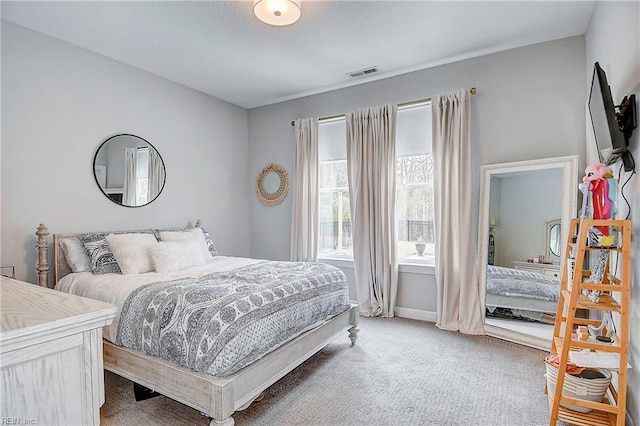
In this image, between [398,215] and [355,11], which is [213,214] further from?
[355,11]

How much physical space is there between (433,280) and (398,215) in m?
0.83

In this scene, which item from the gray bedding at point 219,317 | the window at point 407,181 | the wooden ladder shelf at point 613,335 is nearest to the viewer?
the wooden ladder shelf at point 613,335

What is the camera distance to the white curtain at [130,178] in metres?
3.62

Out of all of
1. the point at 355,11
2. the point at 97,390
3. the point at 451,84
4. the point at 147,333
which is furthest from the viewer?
Answer: the point at 451,84

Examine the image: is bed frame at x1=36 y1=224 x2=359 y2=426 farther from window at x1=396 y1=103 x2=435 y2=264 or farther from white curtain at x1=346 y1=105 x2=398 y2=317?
window at x1=396 y1=103 x2=435 y2=264

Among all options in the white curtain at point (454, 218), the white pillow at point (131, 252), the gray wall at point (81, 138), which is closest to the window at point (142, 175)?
the gray wall at point (81, 138)

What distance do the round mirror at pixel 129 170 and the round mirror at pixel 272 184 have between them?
4.58ft

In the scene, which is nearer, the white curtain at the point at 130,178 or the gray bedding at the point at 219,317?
the gray bedding at the point at 219,317

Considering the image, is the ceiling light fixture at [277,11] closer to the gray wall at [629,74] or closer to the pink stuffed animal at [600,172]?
the gray wall at [629,74]

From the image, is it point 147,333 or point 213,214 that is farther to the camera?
point 213,214

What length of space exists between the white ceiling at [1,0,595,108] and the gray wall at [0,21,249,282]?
0.65ft

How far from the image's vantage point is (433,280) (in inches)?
152

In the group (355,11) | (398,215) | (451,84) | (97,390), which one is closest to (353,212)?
(398,215)

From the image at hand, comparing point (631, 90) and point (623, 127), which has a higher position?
point (631, 90)
